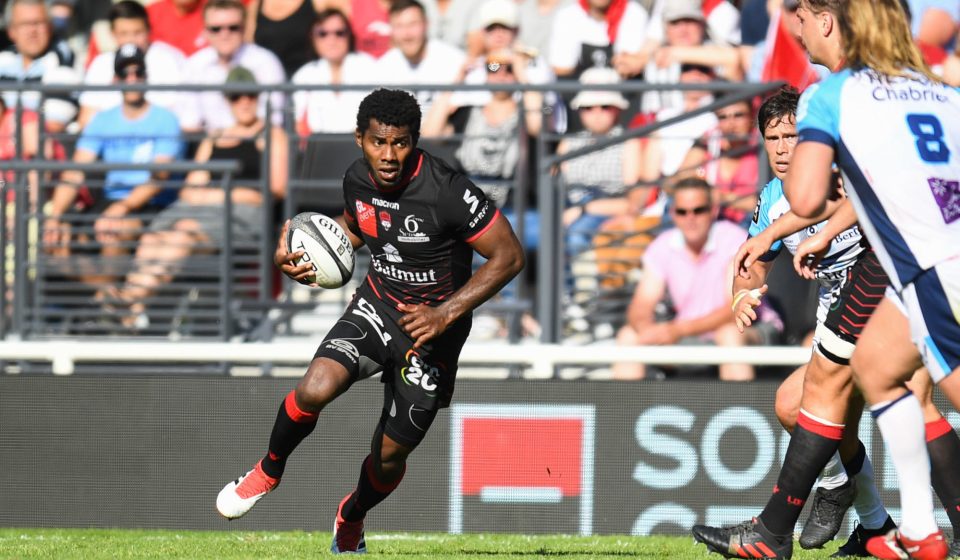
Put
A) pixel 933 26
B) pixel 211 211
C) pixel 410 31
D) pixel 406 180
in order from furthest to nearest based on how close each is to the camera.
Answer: pixel 410 31
pixel 933 26
pixel 211 211
pixel 406 180

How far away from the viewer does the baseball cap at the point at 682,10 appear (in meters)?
11.2

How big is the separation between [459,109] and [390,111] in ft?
14.4

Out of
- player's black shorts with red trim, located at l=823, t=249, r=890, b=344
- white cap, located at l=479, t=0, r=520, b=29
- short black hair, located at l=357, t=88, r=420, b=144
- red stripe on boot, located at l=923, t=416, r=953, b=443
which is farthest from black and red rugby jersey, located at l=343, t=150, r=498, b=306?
white cap, located at l=479, t=0, r=520, b=29

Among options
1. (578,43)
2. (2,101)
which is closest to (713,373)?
(578,43)

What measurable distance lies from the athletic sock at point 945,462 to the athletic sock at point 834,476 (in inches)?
18.4

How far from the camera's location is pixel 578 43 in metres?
11.6

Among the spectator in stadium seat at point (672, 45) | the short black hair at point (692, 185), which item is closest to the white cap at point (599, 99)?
the spectator in stadium seat at point (672, 45)

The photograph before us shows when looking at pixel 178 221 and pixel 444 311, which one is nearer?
pixel 444 311

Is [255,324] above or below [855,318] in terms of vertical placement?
below

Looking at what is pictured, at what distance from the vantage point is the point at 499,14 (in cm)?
1133

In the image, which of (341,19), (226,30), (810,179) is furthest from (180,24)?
(810,179)

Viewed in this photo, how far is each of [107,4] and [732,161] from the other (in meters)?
5.92

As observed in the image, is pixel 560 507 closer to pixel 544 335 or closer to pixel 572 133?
pixel 544 335

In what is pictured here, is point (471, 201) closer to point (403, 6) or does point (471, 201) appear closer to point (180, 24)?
point (403, 6)
